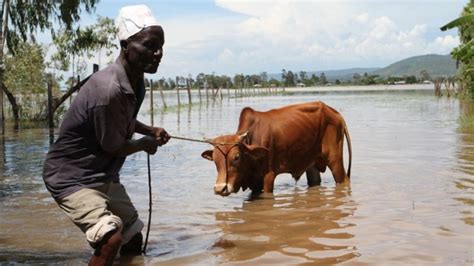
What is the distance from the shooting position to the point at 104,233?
386 centimetres

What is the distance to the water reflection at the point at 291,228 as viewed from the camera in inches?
209

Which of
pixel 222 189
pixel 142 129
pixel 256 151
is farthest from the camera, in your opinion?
pixel 256 151

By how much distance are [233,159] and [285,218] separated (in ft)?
3.23

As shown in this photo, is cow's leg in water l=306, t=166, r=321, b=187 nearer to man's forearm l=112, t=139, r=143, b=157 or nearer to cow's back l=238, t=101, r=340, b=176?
cow's back l=238, t=101, r=340, b=176

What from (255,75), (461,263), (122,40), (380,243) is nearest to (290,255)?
(380,243)

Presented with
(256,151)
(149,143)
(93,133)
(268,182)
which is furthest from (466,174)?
(93,133)

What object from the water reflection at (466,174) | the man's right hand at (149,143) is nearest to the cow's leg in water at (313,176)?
the water reflection at (466,174)

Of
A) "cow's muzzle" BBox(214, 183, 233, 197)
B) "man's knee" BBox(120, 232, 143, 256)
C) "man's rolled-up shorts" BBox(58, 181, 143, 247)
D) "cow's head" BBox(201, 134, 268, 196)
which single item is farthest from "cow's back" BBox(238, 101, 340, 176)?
"man's rolled-up shorts" BBox(58, 181, 143, 247)

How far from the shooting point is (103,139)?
12.4ft

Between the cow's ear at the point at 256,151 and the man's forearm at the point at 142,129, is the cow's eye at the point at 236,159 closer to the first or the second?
the cow's ear at the point at 256,151

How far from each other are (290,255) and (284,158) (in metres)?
2.94

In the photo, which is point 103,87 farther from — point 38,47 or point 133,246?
point 38,47

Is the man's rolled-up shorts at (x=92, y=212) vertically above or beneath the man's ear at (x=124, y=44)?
beneath

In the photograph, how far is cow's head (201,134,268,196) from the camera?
284 inches
